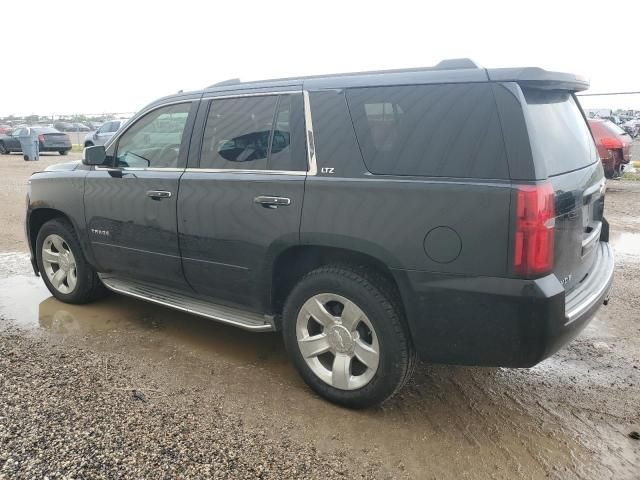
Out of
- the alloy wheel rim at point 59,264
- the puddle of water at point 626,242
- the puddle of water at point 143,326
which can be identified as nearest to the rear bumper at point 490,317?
the puddle of water at point 143,326

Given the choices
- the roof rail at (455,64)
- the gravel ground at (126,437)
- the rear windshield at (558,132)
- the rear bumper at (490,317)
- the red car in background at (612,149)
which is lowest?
the gravel ground at (126,437)

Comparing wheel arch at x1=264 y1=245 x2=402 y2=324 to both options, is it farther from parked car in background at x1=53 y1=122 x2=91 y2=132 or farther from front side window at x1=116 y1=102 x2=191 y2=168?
parked car in background at x1=53 y1=122 x2=91 y2=132

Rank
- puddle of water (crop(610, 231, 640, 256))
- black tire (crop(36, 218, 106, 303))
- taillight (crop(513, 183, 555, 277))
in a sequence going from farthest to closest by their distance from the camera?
puddle of water (crop(610, 231, 640, 256)), black tire (crop(36, 218, 106, 303)), taillight (crop(513, 183, 555, 277))

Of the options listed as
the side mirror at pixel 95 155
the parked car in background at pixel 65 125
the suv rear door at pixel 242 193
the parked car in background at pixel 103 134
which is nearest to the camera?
the suv rear door at pixel 242 193

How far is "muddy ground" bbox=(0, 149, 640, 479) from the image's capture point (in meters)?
2.65

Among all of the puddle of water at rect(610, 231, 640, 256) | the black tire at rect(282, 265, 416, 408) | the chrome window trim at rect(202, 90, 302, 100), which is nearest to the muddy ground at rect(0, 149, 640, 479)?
the black tire at rect(282, 265, 416, 408)

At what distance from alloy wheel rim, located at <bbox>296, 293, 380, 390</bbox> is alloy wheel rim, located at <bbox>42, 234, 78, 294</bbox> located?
8.58 ft

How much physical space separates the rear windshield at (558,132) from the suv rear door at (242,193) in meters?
1.29

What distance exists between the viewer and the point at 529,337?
8.52ft

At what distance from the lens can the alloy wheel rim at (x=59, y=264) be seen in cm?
485

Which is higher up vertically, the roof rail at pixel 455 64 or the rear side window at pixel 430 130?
the roof rail at pixel 455 64

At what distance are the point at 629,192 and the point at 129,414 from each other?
452 inches

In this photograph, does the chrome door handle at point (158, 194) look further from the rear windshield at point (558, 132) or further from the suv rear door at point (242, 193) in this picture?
the rear windshield at point (558, 132)

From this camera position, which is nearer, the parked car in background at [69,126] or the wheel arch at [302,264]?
the wheel arch at [302,264]
